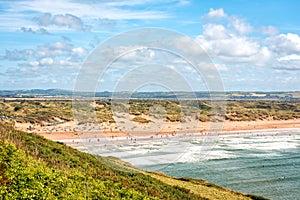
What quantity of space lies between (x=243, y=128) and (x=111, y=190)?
82965mm

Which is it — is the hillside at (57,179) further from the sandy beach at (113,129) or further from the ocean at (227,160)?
the sandy beach at (113,129)

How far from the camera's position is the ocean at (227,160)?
3575 cm

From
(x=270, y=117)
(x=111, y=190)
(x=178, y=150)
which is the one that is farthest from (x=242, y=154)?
(x=270, y=117)

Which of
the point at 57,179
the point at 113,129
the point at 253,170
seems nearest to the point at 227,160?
the point at 253,170

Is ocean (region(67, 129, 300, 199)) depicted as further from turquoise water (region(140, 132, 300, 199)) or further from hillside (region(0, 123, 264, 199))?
hillside (region(0, 123, 264, 199))

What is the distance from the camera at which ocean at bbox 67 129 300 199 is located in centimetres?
3575

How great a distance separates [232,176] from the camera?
39.1 metres

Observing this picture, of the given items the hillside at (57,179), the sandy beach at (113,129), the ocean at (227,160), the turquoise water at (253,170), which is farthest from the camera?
the sandy beach at (113,129)

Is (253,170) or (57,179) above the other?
(57,179)

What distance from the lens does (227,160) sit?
48500mm

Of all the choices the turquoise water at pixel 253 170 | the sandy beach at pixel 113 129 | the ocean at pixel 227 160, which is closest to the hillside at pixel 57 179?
the turquoise water at pixel 253 170

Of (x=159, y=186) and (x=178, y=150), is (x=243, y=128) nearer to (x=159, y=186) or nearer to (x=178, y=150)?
(x=178, y=150)

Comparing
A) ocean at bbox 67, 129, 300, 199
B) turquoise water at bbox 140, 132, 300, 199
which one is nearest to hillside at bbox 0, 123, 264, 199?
turquoise water at bbox 140, 132, 300, 199

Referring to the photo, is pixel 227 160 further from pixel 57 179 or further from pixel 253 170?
pixel 57 179
